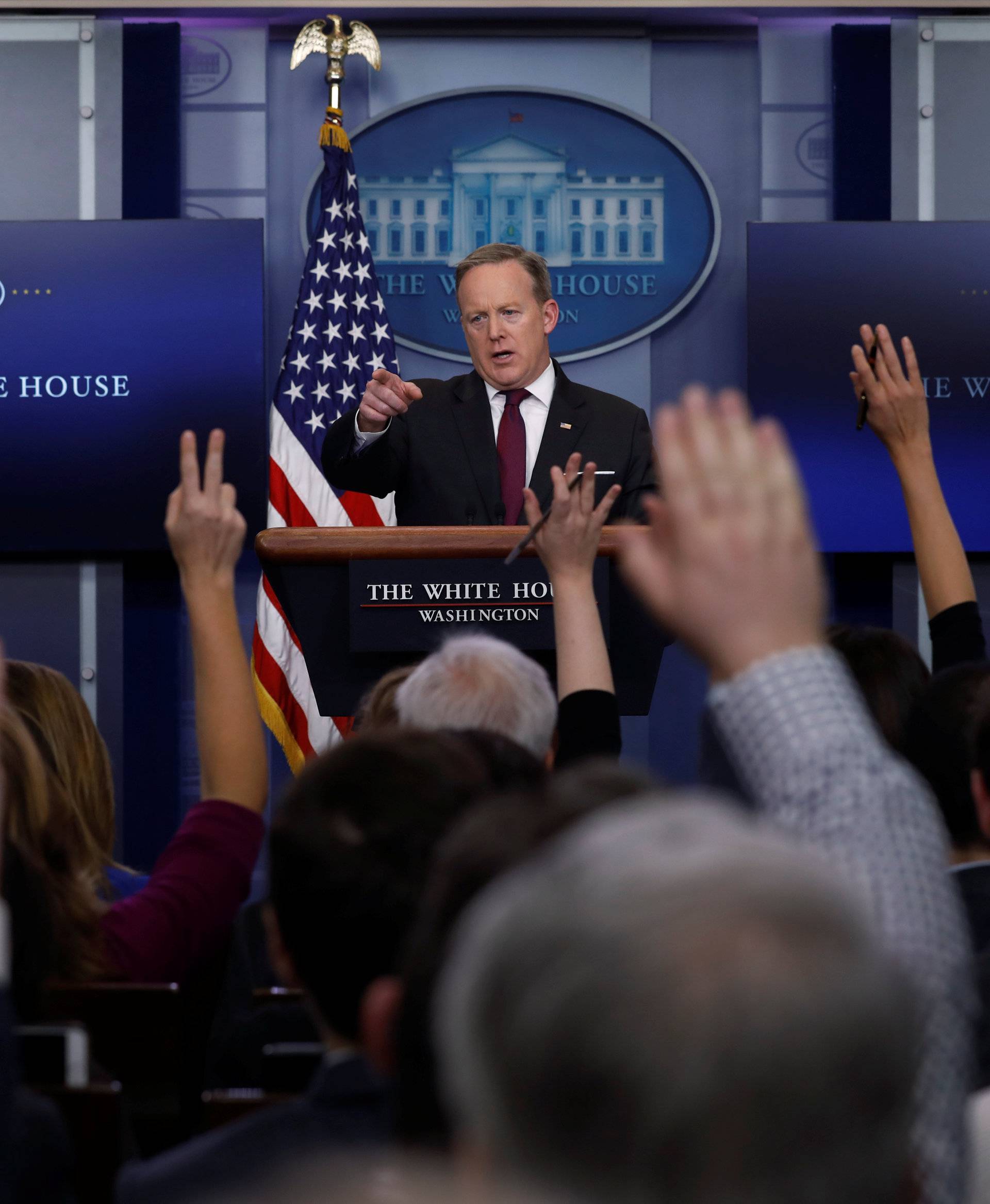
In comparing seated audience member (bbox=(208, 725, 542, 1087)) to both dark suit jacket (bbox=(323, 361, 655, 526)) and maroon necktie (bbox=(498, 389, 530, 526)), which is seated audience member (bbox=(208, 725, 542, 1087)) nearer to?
dark suit jacket (bbox=(323, 361, 655, 526))

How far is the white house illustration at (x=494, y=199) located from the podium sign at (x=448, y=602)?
115 inches

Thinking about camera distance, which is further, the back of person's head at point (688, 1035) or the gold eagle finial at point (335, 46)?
the gold eagle finial at point (335, 46)

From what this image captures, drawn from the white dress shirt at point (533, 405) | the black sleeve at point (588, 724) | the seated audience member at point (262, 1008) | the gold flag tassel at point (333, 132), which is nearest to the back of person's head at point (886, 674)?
the black sleeve at point (588, 724)

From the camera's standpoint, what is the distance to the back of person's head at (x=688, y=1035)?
1.56 feet

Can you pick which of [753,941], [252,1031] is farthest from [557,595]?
[753,941]

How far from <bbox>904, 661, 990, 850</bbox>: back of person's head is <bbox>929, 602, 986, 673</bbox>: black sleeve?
15.5 inches

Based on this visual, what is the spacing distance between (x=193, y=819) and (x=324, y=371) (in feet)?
10.8

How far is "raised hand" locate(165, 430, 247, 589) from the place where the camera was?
164 cm

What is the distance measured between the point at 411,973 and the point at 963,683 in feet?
3.53

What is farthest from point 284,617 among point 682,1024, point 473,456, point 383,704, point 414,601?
point 682,1024

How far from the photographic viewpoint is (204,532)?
1651 mm

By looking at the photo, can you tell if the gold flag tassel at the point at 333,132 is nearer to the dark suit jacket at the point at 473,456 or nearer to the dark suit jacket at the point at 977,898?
the dark suit jacket at the point at 473,456

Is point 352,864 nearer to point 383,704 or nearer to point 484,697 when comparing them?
point 484,697

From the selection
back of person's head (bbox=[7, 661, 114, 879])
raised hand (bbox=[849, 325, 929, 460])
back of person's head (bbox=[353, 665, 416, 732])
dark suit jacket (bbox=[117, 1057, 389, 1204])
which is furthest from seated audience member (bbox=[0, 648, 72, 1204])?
raised hand (bbox=[849, 325, 929, 460])
